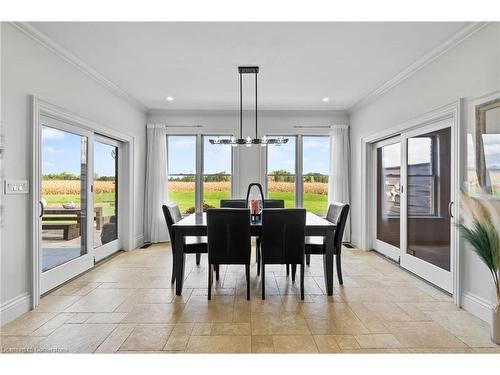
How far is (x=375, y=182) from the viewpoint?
16.0ft

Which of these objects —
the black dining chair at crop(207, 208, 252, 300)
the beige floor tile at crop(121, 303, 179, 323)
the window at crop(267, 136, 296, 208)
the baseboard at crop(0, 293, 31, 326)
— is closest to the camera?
the baseboard at crop(0, 293, 31, 326)

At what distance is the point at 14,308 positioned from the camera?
248 centimetres

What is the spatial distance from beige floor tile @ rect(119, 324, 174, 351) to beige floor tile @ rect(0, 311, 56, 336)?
0.82m

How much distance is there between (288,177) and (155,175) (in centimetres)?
257

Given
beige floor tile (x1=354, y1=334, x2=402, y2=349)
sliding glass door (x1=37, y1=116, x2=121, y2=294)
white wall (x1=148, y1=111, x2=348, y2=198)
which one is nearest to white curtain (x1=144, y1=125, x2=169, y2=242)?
white wall (x1=148, y1=111, x2=348, y2=198)

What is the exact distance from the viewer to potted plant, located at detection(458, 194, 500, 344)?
7.07 ft

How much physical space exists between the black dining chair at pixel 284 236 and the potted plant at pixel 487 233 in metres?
1.34

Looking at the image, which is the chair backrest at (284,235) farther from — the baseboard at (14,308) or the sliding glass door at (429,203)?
the baseboard at (14,308)

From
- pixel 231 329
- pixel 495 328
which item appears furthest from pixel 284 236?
pixel 495 328

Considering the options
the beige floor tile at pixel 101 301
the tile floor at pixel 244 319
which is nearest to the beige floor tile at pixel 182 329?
the tile floor at pixel 244 319

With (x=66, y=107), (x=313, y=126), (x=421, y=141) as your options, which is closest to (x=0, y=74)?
(x=66, y=107)

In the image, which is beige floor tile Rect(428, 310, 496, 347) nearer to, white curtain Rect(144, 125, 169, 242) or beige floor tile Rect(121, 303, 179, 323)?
beige floor tile Rect(121, 303, 179, 323)

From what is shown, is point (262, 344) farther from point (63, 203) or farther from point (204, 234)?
point (63, 203)

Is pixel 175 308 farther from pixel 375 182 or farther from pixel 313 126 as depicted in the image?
pixel 313 126
